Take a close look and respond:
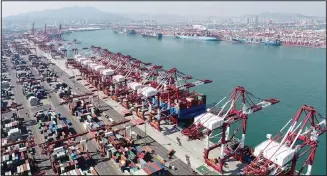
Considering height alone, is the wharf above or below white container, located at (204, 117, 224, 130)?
below

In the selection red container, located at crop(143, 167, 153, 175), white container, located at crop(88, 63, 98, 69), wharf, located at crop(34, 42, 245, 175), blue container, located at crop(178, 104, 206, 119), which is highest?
white container, located at crop(88, 63, 98, 69)

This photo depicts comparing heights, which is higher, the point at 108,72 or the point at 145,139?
the point at 108,72

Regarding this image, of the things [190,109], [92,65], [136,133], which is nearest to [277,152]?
[190,109]

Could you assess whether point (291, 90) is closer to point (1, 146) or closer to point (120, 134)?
point (120, 134)

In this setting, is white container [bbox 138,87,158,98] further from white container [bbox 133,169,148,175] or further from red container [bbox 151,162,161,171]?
white container [bbox 133,169,148,175]

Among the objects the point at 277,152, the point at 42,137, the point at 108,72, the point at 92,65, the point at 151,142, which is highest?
the point at 92,65

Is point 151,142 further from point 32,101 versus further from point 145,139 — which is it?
point 32,101

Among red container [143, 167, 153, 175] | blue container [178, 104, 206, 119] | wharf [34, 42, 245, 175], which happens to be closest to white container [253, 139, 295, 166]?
wharf [34, 42, 245, 175]

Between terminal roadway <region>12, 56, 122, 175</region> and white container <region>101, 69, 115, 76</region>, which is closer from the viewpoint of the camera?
terminal roadway <region>12, 56, 122, 175</region>

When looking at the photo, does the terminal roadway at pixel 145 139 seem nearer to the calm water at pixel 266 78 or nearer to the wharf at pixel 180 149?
the wharf at pixel 180 149
